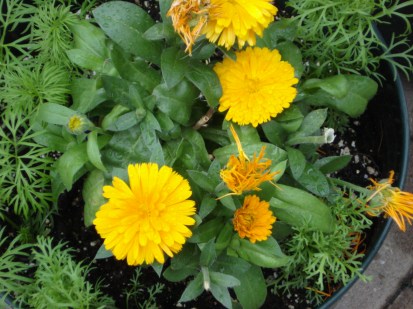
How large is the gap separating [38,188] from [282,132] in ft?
1.59

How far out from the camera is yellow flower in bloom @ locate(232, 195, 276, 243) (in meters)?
0.79

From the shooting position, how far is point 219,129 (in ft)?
3.24

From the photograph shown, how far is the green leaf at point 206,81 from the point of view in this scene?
84 cm

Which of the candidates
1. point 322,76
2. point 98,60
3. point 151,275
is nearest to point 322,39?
point 322,76

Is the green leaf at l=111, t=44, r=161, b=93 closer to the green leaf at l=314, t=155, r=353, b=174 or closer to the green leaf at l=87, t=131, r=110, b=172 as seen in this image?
the green leaf at l=87, t=131, r=110, b=172

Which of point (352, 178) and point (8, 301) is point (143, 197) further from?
point (352, 178)

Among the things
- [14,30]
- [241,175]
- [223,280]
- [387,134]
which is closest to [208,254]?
[223,280]

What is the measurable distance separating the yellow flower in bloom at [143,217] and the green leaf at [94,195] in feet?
0.67

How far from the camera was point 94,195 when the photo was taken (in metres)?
0.94

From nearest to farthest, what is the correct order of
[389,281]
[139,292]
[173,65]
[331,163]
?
[173,65], [331,163], [139,292], [389,281]

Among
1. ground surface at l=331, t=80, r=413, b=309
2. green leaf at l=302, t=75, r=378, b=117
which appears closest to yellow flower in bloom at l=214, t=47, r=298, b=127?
green leaf at l=302, t=75, r=378, b=117

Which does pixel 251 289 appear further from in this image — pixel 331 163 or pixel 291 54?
pixel 291 54

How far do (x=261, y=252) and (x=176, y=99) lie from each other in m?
0.29

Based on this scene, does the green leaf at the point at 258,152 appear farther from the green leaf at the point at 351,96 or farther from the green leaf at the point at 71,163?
the green leaf at the point at 71,163
